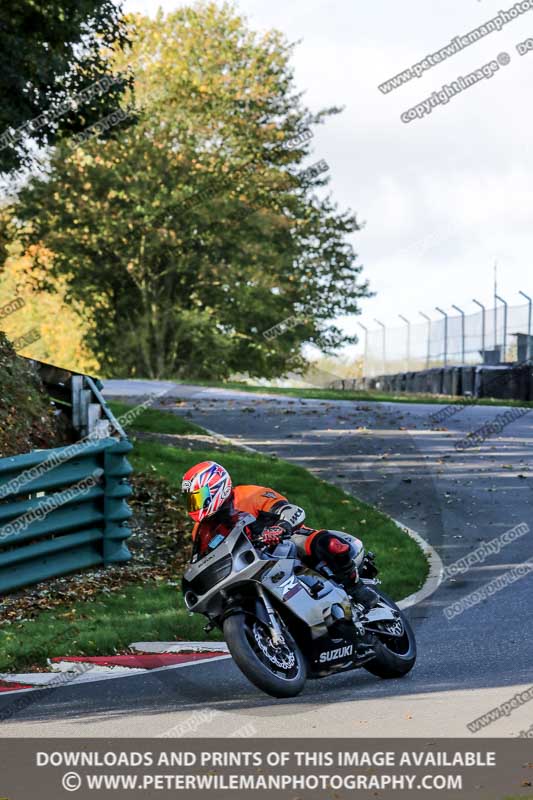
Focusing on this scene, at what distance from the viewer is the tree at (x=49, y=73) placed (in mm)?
21000

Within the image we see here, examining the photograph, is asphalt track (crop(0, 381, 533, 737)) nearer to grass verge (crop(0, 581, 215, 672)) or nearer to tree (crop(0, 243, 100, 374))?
grass verge (crop(0, 581, 215, 672))

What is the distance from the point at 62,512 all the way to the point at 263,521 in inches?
198

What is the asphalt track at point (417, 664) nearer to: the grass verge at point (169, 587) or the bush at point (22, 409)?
the grass verge at point (169, 587)

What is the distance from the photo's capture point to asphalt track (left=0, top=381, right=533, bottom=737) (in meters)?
7.36

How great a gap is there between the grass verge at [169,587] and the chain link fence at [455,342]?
751 inches

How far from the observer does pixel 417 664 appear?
915 centimetres

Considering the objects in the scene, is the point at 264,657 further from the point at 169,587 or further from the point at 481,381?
the point at 481,381

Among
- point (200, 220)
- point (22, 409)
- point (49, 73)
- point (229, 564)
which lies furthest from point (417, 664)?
point (200, 220)

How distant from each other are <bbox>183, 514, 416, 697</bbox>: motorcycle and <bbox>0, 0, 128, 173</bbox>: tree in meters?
14.5

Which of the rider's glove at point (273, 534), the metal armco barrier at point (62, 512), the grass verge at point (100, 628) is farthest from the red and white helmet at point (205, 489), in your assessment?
the metal armco barrier at point (62, 512)

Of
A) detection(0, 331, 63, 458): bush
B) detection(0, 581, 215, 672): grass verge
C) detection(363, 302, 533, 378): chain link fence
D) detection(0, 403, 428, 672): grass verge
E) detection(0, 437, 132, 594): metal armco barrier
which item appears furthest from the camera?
detection(363, 302, 533, 378): chain link fence

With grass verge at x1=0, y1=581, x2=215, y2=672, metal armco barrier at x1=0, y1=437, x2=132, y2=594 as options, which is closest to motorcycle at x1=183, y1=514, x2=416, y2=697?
grass verge at x1=0, y1=581, x2=215, y2=672
